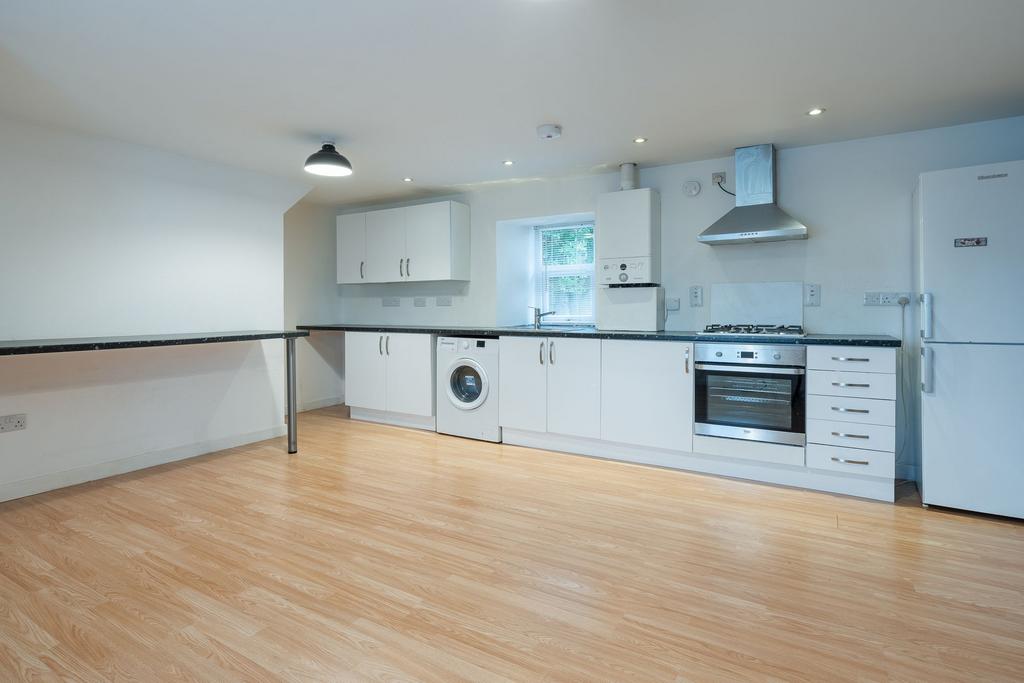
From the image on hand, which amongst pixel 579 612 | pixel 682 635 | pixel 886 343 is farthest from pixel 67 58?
pixel 886 343

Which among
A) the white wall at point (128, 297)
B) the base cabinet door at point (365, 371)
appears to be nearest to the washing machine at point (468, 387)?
the base cabinet door at point (365, 371)

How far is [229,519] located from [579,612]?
1.90 meters

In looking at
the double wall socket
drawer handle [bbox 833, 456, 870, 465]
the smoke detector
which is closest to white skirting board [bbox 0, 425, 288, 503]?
A: the smoke detector

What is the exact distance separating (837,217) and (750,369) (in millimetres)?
1277

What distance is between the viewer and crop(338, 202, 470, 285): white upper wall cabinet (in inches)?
195

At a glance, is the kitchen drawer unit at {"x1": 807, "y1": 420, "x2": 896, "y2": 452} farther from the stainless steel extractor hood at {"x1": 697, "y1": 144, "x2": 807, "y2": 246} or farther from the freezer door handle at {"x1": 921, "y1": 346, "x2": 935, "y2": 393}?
the stainless steel extractor hood at {"x1": 697, "y1": 144, "x2": 807, "y2": 246}

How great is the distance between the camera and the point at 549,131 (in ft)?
10.9

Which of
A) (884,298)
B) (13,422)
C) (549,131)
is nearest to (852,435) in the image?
(884,298)

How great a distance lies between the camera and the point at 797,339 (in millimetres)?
3139

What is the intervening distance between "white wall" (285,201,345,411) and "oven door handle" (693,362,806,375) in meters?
4.16

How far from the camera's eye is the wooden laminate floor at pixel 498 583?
162 cm

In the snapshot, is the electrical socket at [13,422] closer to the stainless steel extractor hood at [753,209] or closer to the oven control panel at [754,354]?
the oven control panel at [754,354]

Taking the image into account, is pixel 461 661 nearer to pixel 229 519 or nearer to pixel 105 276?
pixel 229 519

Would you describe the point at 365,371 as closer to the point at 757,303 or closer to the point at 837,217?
the point at 757,303
